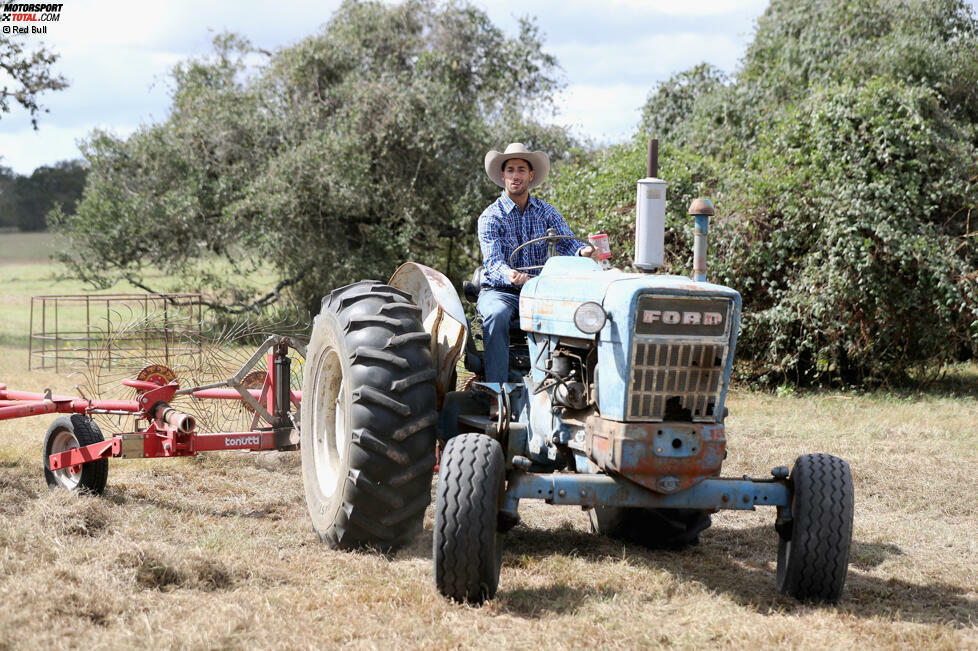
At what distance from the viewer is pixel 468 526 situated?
12.5ft

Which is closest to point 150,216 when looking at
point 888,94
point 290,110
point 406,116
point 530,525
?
point 290,110

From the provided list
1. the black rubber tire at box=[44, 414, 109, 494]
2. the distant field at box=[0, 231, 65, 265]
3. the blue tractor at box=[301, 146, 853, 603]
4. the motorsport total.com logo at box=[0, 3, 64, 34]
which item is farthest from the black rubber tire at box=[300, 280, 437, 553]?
the distant field at box=[0, 231, 65, 265]

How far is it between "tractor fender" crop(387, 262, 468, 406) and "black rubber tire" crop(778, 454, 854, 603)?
1.84 metres

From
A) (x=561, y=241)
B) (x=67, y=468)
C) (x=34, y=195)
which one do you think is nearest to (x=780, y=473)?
(x=561, y=241)

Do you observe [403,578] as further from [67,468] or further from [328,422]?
[67,468]

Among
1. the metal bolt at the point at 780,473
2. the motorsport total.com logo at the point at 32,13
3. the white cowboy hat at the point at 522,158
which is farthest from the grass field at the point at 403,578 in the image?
the motorsport total.com logo at the point at 32,13

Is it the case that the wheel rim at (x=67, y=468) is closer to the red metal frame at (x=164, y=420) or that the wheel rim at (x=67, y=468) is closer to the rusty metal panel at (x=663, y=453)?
the red metal frame at (x=164, y=420)

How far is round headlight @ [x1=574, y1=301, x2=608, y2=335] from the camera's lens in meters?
3.97

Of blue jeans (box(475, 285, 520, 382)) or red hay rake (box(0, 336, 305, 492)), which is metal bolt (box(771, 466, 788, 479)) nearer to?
blue jeans (box(475, 285, 520, 382))

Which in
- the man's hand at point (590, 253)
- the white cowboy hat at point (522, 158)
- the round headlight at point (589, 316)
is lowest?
the round headlight at point (589, 316)

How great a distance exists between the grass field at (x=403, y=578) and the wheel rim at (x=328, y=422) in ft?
1.10

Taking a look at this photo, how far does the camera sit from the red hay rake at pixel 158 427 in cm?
544

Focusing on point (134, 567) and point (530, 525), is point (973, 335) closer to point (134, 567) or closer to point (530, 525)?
point (530, 525)

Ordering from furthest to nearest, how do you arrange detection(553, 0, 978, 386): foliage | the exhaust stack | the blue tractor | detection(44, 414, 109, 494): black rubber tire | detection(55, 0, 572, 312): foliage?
detection(55, 0, 572, 312): foliage → detection(553, 0, 978, 386): foliage → detection(44, 414, 109, 494): black rubber tire → the exhaust stack → the blue tractor
